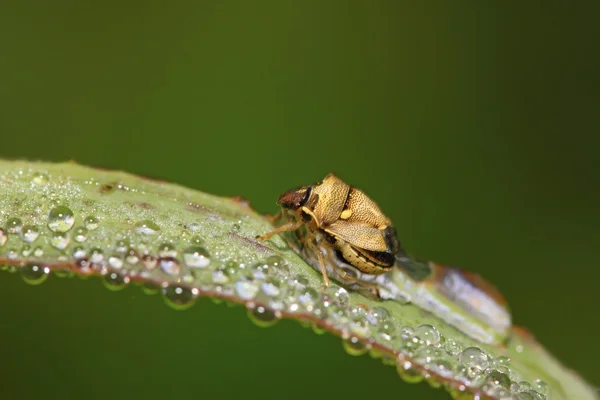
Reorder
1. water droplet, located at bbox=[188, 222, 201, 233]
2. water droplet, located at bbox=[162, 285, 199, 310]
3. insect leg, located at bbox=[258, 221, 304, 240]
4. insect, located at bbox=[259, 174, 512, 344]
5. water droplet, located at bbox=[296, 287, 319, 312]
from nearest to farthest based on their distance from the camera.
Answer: water droplet, located at bbox=[162, 285, 199, 310] → water droplet, located at bbox=[296, 287, 319, 312] → water droplet, located at bbox=[188, 222, 201, 233] → insect leg, located at bbox=[258, 221, 304, 240] → insect, located at bbox=[259, 174, 512, 344]

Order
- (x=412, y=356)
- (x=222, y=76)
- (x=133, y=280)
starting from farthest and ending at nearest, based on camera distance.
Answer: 1. (x=222, y=76)
2. (x=412, y=356)
3. (x=133, y=280)

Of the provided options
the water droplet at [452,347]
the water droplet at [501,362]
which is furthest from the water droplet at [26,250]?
the water droplet at [501,362]

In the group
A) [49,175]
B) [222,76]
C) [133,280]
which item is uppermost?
[222,76]

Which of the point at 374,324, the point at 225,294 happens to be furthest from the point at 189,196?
the point at 374,324

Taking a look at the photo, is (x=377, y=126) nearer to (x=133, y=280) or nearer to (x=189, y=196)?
(x=189, y=196)

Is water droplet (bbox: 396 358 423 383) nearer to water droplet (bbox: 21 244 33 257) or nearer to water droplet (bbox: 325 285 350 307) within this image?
water droplet (bbox: 325 285 350 307)

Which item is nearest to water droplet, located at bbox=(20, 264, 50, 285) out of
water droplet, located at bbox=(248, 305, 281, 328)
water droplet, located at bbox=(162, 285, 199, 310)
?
water droplet, located at bbox=(162, 285, 199, 310)
